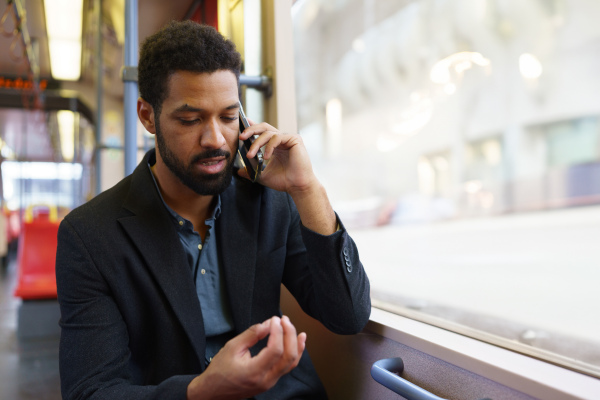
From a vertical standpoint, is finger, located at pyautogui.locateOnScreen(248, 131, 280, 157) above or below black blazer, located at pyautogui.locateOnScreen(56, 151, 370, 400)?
above

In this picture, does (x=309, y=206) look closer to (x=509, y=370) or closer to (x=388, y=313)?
(x=388, y=313)

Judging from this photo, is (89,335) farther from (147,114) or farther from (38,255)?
(38,255)

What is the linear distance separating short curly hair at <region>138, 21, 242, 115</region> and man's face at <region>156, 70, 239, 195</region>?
0.02m

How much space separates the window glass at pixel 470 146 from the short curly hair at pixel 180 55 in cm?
691

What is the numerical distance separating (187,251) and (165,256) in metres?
0.10

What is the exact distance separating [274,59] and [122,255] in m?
1.00

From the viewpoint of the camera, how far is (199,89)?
112 centimetres

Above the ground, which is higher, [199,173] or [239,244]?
[199,173]

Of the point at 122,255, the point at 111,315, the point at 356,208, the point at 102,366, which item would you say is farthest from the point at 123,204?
the point at 356,208

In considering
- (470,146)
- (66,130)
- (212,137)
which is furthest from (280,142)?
(66,130)

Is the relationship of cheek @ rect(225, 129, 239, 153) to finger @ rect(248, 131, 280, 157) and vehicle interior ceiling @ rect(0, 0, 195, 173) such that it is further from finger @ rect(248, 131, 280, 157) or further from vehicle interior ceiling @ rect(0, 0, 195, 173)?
vehicle interior ceiling @ rect(0, 0, 195, 173)

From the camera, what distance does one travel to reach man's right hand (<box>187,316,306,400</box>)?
757 millimetres

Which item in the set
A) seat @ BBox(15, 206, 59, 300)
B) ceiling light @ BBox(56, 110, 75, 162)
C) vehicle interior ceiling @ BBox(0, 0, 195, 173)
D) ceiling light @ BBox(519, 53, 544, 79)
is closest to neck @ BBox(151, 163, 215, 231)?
vehicle interior ceiling @ BBox(0, 0, 195, 173)

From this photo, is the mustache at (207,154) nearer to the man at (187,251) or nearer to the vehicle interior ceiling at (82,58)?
the man at (187,251)
